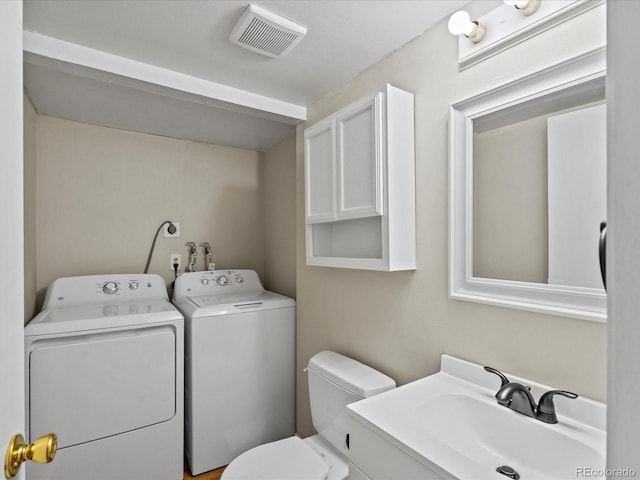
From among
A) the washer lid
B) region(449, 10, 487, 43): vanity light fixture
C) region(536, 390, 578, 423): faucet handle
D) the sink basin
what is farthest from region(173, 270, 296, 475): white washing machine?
region(449, 10, 487, 43): vanity light fixture

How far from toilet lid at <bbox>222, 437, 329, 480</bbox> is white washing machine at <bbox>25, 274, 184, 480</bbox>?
0.62 m

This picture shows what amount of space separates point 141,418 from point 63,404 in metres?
0.37

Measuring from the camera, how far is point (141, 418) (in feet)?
6.11

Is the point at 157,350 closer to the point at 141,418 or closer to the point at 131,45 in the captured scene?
the point at 141,418

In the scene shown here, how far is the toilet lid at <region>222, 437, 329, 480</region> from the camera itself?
1.48 m

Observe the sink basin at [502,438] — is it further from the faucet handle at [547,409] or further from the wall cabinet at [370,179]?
the wall cabinet at [370,179]

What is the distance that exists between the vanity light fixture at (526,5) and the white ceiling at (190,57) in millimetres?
278

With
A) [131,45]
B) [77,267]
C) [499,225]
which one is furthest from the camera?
[77,267]

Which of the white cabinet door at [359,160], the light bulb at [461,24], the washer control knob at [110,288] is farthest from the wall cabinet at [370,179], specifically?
the washer control knob at [110,288]

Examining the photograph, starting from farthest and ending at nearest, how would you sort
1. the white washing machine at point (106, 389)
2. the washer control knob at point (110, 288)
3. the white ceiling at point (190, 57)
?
1. the washer control knob at point (110, 288)
2. the white washing machine at point (106, 389)
3. the white ceiling at point (190, 57)

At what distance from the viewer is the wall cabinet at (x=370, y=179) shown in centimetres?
145

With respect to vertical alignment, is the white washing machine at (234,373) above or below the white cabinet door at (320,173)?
below

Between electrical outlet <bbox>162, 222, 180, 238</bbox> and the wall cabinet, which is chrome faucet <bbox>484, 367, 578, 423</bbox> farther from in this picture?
electrical outlet <bbox>162, 222, 180, 238</bbox>

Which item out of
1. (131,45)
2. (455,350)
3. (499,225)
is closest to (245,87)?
(131,45)
